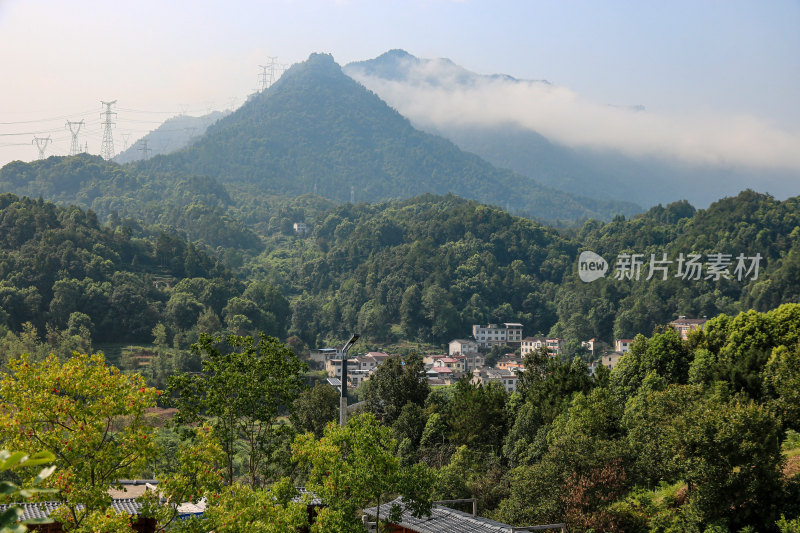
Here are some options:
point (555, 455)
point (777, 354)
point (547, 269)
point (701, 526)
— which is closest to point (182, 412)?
point (555, 455)

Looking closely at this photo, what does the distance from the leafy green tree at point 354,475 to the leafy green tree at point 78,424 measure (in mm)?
3378

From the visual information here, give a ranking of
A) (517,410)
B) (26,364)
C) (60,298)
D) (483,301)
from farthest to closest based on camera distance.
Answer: (483,301)
(60,298)
(517,410)
(26,364)

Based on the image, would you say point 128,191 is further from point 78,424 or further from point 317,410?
point 78,424

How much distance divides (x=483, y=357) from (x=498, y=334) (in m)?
8.13

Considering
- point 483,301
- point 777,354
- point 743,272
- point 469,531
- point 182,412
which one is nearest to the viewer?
point 469,531

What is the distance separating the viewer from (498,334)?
81500 millimetres

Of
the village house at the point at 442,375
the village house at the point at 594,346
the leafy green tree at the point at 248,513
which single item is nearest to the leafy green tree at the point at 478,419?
the leafy green tree at the point at 248,513

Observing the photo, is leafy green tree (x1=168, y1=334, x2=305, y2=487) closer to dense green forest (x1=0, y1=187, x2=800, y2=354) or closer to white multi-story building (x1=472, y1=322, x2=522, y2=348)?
dense green forest (x1=0, y1=187, x2=800, y2=354)

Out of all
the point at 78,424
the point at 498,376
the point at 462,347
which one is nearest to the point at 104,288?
Answer: the point at 498,376

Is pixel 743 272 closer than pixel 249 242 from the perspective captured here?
Yes

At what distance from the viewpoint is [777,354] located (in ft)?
65.5

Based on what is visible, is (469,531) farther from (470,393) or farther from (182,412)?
(470,393)

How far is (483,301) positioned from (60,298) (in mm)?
42747

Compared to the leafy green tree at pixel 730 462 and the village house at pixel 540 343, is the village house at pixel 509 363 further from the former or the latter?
the leafy green tree at pixel 730 462
